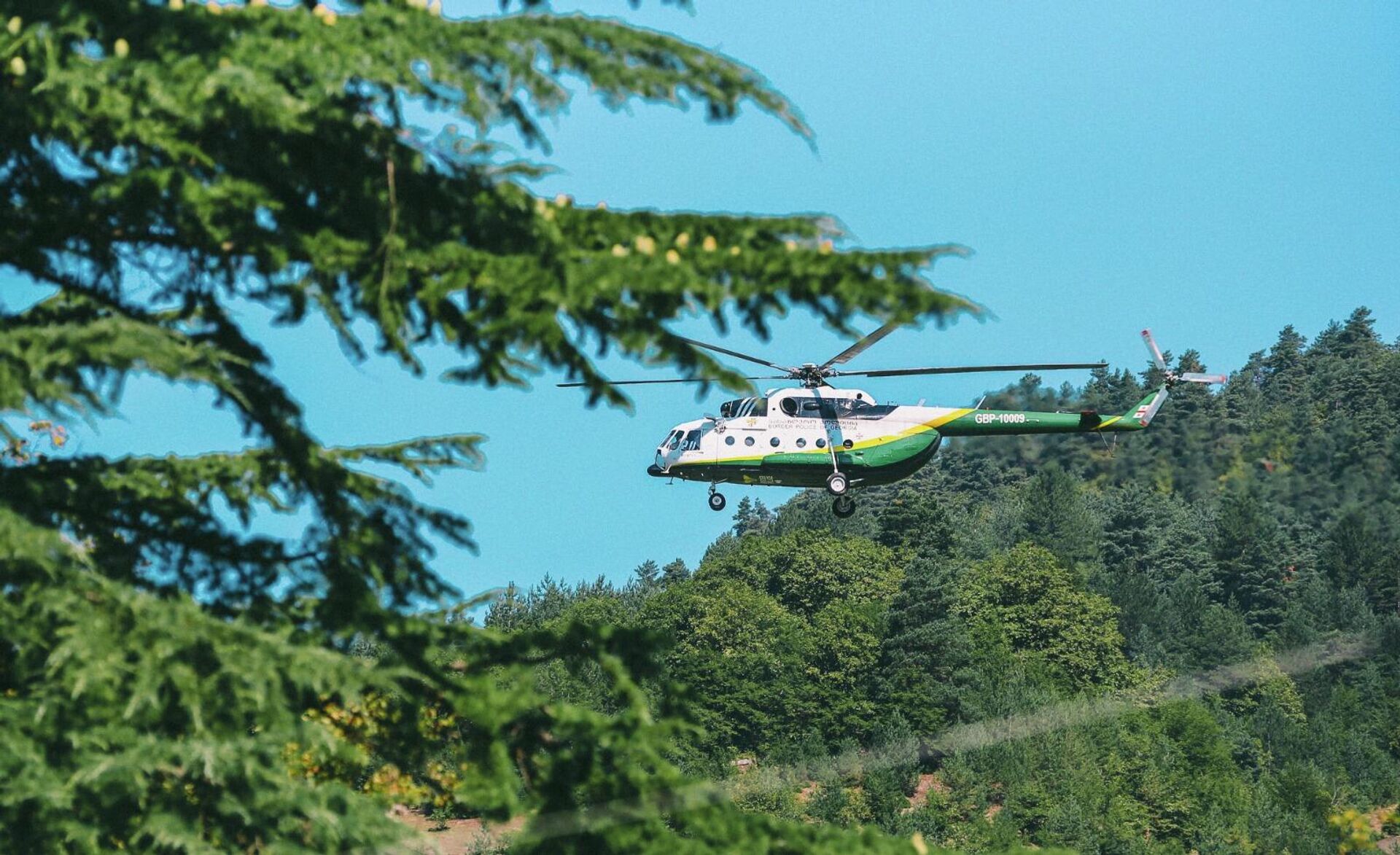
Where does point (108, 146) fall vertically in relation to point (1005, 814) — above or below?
below

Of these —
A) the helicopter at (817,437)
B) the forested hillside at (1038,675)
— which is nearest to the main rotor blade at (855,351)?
the helicopter at (817,437)

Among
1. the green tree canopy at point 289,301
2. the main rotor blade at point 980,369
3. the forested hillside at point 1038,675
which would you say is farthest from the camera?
the forested hillside at point 1038,675

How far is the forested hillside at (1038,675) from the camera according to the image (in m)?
90.8

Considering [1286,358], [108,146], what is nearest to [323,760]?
[108,146]

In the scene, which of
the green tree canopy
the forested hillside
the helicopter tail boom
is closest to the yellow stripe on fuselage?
the helicopter tail boom

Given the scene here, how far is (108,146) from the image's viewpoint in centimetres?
1024

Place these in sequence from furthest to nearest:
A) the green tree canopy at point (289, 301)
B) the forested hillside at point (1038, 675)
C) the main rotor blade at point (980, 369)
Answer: the forested hillside at point (1038, 675), the main rotor blade at point (980, 369), the green tree canopy at point (289, 301)

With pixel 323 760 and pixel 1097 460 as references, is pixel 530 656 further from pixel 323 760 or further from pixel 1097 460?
pixel 1097 460

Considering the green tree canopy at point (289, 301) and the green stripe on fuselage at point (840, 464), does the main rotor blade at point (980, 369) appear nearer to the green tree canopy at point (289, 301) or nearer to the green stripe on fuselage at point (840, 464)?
the green stripe on fuselage at point (840, 464)

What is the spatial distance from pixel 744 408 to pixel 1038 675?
75.0 meters

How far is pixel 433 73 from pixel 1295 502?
26.7 metres

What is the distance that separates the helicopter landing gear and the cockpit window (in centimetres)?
196

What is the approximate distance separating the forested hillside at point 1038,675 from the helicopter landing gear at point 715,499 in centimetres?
2234

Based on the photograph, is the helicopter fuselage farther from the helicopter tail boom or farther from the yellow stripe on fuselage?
the helicopter tail boom
